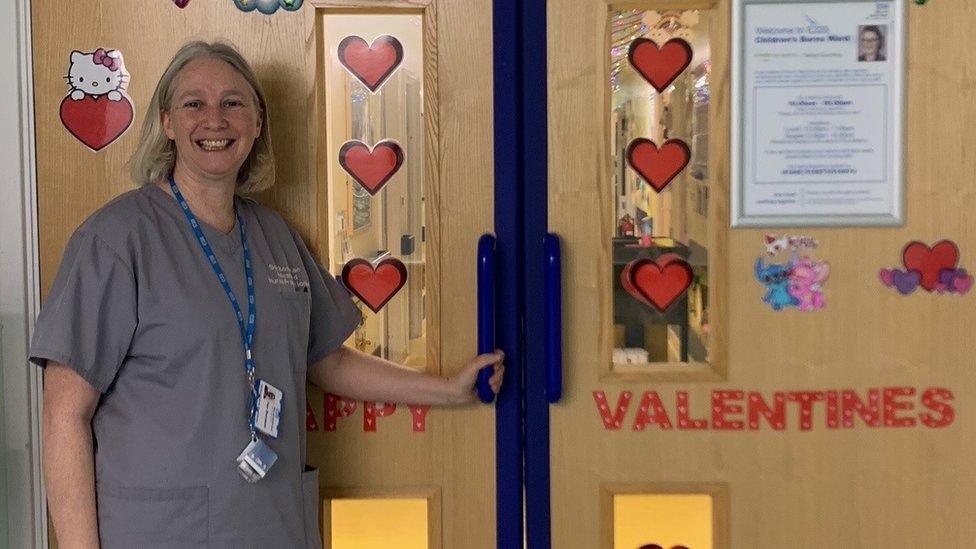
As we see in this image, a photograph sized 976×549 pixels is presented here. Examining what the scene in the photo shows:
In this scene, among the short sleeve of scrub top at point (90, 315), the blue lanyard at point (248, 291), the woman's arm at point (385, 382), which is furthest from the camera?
the woman's arm at point (385, 382)

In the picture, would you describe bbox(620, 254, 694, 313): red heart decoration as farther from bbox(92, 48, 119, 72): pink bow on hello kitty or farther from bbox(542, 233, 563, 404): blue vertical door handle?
bbox(92, 48, 119, 72): pink bow on hello kitty

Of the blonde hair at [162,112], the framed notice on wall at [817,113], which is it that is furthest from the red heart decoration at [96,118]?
the framed notice on wall at [817,113]

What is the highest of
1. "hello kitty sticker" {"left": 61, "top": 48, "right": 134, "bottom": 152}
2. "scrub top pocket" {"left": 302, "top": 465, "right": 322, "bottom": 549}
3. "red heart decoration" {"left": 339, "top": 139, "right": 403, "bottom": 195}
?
"hello kitty sticker" {"left": 61, "top": 48, "right": 134, "bottom": 152}

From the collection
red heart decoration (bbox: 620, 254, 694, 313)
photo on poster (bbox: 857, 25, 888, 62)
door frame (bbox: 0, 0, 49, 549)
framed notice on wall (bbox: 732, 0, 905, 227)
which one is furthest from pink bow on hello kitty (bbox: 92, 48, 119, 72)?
photo on poster (bbox: 857, 25, 888, 62)

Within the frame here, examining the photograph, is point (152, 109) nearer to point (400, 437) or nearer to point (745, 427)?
point (400, 437)

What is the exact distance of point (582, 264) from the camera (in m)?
2.03

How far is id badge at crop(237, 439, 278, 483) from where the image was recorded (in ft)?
5.72

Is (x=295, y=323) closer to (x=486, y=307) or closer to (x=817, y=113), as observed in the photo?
(x=486, y=307)

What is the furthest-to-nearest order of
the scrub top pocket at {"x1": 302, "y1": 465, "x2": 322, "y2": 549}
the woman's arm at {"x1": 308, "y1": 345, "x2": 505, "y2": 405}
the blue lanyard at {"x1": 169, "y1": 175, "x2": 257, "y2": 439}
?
the woman's arm at {"x1": 308, "y1": 345, "x2": 505, "y2": 405}, the scrub top pocket at {"x1": 302, "y1": 465, "x2": 322, "y2": 549}, the blue lanyard at {"x1": 169, "y1": 175, "x2": 257, "y2": 439}

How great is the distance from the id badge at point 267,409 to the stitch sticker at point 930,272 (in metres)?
1.03

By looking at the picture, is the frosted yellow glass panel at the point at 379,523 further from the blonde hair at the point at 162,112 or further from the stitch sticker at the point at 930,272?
the stitch sticker at the point at 930,272

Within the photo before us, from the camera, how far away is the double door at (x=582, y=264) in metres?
2.00

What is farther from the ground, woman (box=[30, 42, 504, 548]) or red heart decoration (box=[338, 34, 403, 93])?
red heart decoration (box=[338, 34, 403, 93])

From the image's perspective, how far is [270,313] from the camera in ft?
5.91
